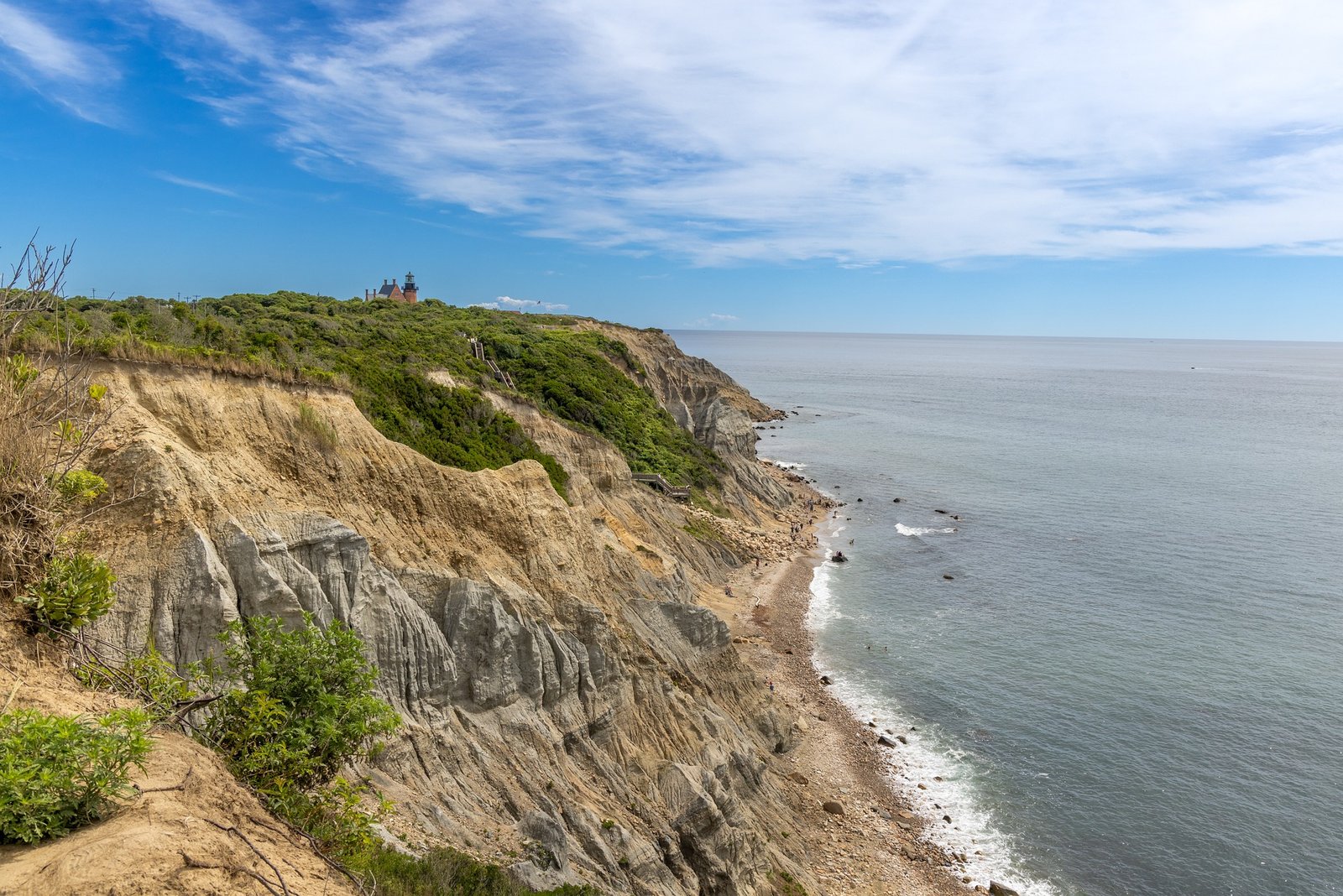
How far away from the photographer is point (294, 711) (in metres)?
12.9

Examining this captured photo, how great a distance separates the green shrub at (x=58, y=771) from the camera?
315 inches

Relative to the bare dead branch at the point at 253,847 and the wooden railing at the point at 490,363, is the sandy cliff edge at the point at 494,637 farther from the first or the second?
the wooden railing at the point at 490,363

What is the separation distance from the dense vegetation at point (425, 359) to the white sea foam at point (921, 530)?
58.5 feet

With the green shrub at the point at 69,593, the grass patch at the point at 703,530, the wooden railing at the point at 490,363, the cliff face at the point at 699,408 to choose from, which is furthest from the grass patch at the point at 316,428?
the cliff face at the point at 699,408

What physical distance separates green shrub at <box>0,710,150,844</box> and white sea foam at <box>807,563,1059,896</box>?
29.3 meters

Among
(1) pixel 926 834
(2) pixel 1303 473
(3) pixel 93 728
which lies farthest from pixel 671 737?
(2) pixel 1303 473

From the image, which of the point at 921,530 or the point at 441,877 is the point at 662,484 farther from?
the point at 441,877

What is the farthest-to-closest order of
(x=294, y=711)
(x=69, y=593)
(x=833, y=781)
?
(x=833, y=781), (x=294, y=711), (x=69, y=593)

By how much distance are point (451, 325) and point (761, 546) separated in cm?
3509

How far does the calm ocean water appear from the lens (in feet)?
99.9

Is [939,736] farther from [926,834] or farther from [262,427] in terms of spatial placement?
[262,427]

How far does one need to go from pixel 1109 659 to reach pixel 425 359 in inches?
1674

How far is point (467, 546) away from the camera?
78.0 feet

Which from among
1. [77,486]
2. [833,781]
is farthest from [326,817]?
[833,781]
